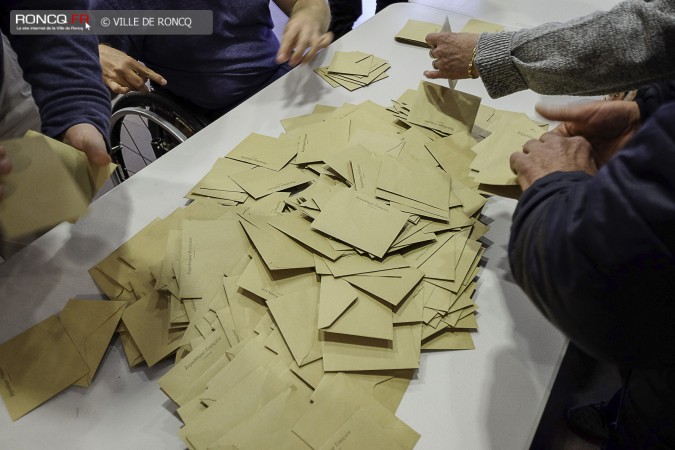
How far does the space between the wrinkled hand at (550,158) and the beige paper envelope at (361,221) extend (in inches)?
9.5

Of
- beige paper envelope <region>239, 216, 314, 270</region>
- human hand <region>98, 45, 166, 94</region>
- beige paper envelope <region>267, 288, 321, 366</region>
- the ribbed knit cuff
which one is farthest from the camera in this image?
human hand <region>98, 45, 166, 94</region>

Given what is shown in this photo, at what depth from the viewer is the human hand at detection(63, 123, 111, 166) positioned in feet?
3.10

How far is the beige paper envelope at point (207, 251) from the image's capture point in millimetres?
909

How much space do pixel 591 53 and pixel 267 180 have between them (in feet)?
2.51

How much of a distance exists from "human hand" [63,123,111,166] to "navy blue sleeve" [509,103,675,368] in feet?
2.68

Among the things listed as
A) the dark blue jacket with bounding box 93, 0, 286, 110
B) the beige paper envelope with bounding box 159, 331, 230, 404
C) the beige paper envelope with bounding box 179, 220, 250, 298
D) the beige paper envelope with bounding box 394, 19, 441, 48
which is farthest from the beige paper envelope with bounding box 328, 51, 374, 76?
the beige paper envelope with bounding box 159, 331, 230, 404

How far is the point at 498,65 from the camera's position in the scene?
117 centimetres

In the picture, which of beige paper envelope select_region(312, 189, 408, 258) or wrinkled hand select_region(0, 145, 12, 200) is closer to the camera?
wrinkled hand select_region(0, 145, 12, 200)

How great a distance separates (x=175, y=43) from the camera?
1.58 metres

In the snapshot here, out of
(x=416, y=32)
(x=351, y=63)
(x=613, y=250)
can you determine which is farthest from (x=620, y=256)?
(x=416, y=32)

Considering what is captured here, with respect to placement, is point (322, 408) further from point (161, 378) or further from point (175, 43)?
point (175, 43)

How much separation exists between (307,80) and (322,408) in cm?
107

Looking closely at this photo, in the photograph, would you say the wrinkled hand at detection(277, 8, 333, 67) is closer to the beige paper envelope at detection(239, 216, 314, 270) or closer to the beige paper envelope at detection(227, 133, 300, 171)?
the beige paper envelope at detection(227, 133, 300, 171)

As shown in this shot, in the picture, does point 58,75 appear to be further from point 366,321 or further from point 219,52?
point 366,321
